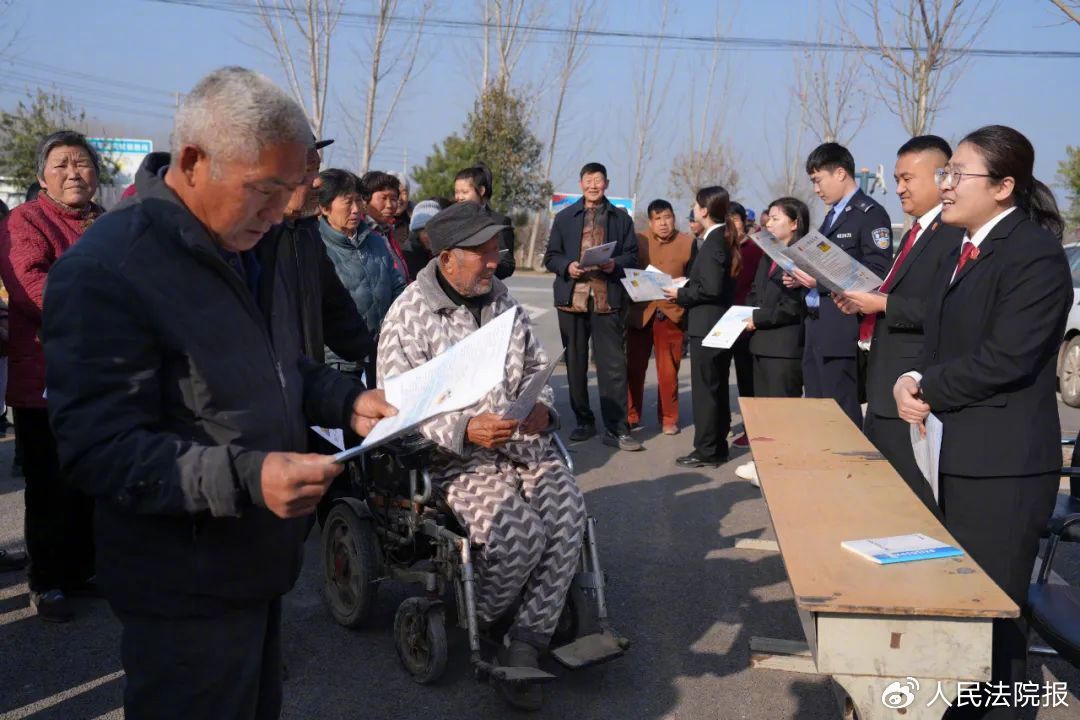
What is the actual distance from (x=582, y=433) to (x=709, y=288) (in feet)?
5.64

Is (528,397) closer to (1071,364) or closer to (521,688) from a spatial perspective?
(521,688)

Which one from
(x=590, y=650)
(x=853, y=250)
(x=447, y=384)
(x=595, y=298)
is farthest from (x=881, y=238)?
(x=447, y=384)

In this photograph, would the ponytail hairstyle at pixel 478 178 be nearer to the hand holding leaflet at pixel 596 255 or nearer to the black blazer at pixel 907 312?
the hand holding leaflet at pixel 596 255

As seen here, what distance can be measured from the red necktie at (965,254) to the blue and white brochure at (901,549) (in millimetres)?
895

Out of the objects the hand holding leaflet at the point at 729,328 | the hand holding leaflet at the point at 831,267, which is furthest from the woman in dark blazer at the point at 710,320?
the hand holding leaflet at the point at 831,267

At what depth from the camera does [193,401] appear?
1903 mm

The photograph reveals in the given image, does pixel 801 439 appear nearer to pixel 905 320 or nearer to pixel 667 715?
pixel 905 320

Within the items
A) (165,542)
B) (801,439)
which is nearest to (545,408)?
(801,439)

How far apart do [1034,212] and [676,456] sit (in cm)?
487

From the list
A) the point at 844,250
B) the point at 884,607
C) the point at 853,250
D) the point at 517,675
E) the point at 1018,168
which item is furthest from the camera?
the point at 853,250

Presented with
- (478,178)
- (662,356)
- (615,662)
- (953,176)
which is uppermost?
(478,178)

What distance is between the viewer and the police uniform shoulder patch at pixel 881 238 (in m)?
5.64

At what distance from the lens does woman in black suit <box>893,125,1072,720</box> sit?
9.78 ft

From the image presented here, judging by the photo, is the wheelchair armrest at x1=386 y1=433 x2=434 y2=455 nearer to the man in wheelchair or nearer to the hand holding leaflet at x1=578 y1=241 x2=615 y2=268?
the man in wheelchair
